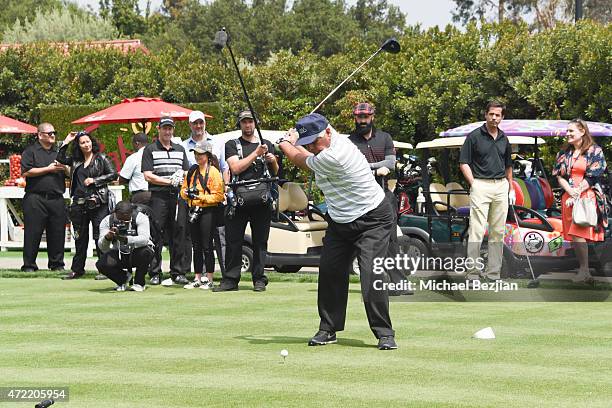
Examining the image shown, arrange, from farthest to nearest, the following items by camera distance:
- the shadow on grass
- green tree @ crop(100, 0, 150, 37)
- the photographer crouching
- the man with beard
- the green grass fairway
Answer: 1. green tree @ crop(100, 0, 150, 37)
2. the photographer crouching
3. the man with beard
4. the shadow on grass
5. the green grass fairway

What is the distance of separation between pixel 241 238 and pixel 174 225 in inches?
52.0

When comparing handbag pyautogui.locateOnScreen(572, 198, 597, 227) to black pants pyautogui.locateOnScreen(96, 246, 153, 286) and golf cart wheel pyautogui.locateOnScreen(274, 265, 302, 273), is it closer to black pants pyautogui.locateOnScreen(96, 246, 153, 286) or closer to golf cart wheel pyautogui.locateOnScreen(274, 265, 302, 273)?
golf cart wheel pyautogui.locateOnScreen(274, 265, 302, 273)

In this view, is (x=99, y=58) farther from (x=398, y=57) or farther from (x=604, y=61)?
(x=604, y=61)

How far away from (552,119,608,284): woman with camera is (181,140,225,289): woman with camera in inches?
147

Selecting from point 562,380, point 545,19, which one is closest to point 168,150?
point 562,380

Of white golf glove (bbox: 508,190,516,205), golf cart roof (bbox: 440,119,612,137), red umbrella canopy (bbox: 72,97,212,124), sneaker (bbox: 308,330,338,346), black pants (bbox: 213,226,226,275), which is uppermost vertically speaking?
red umbrella canopy (bbox: 72,97,212,124)

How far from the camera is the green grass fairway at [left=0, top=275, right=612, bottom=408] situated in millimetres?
6621

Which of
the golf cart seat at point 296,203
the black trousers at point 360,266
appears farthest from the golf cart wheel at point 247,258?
the black trousers at point 360,266

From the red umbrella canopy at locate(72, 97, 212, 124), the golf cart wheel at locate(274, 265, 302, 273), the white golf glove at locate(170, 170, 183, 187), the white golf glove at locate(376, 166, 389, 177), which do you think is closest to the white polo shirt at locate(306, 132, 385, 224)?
the white golf glove at locate(376, 166, 389, 177)

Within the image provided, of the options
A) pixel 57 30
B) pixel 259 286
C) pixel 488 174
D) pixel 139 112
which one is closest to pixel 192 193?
pixel 259 286

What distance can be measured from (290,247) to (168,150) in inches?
83.9

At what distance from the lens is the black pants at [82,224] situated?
48.2 feet

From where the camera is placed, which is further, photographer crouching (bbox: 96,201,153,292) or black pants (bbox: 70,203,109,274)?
black pants (bbox: 70,203,109,274)

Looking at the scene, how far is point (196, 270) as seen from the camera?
13.5 meters
